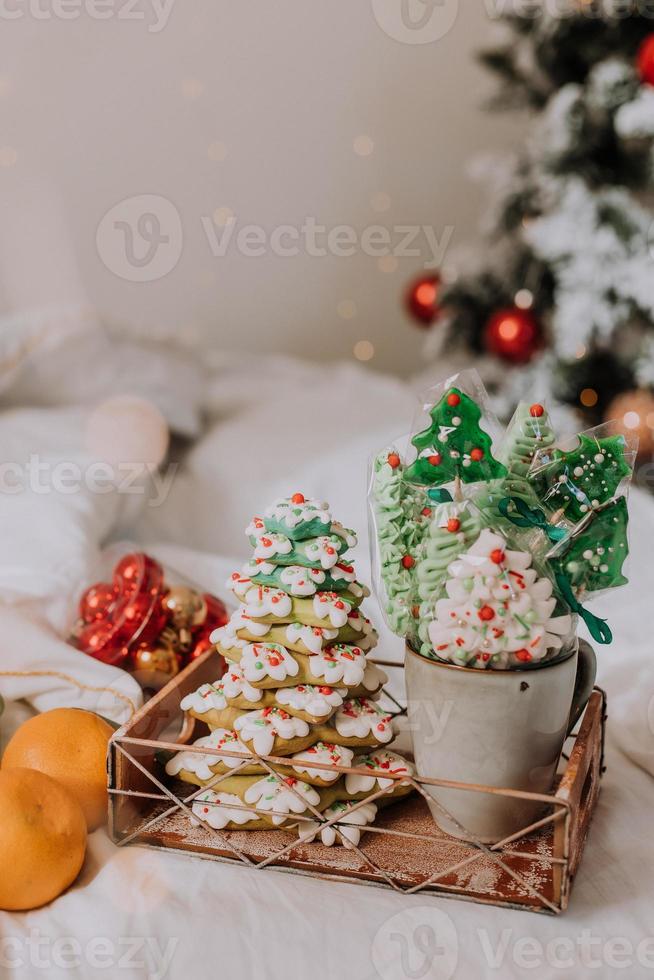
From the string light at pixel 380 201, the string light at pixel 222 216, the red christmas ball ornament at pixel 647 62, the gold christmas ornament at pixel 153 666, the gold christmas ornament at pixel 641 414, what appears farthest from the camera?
the string light at pixel 380 201

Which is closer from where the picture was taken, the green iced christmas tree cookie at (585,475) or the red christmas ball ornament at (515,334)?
the green iced christmas tree cookie at (585,475)

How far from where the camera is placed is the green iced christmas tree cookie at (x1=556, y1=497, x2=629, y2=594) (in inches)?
27.6

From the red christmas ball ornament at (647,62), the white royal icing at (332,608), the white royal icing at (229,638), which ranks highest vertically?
the red christmas ball ornament at (647,62)

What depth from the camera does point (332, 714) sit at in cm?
74

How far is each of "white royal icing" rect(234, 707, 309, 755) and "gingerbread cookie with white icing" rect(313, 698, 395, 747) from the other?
19 mm

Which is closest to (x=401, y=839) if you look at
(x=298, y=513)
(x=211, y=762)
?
(x=211, y=762)

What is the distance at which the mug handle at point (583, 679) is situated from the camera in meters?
0.75

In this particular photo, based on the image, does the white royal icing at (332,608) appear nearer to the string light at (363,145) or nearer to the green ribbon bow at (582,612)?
the green ribbon bow at (582,612)

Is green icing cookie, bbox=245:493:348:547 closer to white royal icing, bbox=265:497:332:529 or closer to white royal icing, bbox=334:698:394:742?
white royal icing, bbox=265:497:332:529

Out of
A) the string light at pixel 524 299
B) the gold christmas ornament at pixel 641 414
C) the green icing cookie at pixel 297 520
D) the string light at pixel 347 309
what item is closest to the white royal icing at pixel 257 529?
the green icing cookie at pixel 297 520

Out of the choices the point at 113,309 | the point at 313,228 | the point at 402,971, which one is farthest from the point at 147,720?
the point at 313,228

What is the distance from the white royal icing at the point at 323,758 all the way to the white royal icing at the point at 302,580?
121 mm

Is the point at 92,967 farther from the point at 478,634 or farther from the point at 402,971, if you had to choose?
the point at 478,634

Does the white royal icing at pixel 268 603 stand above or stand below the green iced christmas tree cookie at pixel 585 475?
below
